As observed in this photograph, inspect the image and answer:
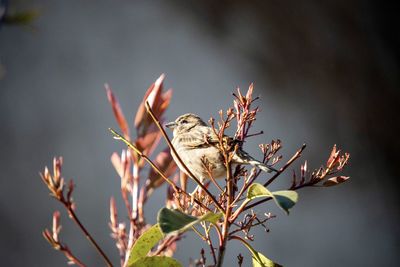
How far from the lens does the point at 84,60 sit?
150 inches

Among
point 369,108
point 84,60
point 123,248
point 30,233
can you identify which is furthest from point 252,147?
point 123,248

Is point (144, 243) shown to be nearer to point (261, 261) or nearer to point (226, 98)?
point (261, 261)

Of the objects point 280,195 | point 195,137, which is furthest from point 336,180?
point 195,137

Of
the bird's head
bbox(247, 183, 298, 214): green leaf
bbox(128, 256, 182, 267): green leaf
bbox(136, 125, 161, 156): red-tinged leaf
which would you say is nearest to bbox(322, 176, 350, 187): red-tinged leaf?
bbox(247, 183, 298, 214): green leaf

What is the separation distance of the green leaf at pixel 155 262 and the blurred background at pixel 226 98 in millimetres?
2694

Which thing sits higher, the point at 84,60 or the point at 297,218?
the point at 84,60

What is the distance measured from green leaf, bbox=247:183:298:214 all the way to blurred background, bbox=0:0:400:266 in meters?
2.83

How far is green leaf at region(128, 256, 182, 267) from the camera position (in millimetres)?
937

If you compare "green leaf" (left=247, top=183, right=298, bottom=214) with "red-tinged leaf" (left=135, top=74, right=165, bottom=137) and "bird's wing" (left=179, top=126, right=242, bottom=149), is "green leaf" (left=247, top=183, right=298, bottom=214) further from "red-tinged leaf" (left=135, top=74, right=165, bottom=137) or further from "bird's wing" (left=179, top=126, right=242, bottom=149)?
"bird's wing" (left=179, top=126, right=242, bottom=149)

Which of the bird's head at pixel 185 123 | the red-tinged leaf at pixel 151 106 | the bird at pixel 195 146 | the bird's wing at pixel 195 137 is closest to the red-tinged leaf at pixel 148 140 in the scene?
the red-tinged leaf at pixel 151 106

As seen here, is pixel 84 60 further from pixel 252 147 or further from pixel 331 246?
pixel 331 246

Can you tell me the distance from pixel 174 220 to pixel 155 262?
0.18 meters

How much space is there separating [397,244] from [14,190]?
286cm

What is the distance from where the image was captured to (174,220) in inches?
31.7
